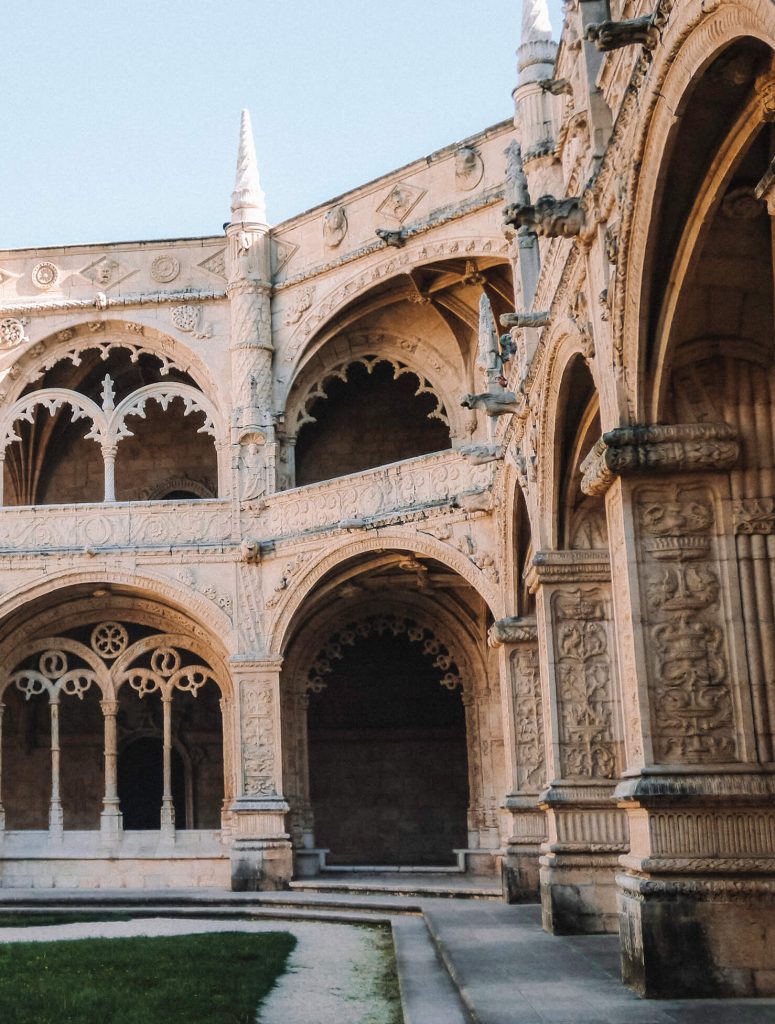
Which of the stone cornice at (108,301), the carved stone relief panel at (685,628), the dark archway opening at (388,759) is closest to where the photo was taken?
the carved stone relief panel at (685,628)

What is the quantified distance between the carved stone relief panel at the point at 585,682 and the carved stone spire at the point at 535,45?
6307 mm

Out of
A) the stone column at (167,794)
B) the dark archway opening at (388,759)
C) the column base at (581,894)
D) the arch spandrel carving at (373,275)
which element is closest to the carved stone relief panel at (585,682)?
the column base at (581,894)

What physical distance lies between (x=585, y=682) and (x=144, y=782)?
43.2 feet

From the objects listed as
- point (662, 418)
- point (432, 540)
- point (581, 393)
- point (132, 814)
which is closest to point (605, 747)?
point (581, 393)

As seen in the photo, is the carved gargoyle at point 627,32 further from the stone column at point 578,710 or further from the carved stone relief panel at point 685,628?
the stone column at point 578,710

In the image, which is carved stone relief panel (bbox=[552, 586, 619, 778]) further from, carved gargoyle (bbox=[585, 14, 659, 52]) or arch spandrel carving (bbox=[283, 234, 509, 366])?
arch spandrel carving (bbox=[283, 234, 509, 366])

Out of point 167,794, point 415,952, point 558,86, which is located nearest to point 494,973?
point 415,952

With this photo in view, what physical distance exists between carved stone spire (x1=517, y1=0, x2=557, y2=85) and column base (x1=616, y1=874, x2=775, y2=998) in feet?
32.5

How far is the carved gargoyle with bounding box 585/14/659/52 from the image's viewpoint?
6207 millimetres

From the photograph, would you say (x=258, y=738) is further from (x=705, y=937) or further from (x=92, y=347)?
(x=705, y=937)

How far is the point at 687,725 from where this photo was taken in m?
7.47

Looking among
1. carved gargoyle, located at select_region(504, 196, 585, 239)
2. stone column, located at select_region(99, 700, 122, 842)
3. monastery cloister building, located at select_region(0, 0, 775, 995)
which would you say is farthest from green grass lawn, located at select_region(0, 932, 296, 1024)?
stone column, located at select_region(99, 700, 122, 842)

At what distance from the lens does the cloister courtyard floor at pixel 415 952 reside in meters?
6.84

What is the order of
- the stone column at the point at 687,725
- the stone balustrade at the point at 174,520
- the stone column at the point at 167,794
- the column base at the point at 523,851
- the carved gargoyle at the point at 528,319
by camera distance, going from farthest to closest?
the stone column at the point at 167,794 < the stone balustrade at the point at 174,520 < the column base at the point at 523,851 < the carved gargoyle at the point at 528,319 < the stone column at the point at 687,725
